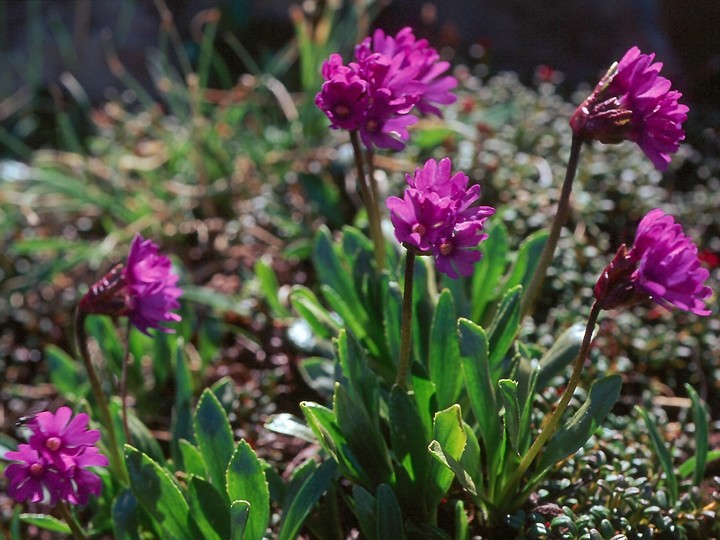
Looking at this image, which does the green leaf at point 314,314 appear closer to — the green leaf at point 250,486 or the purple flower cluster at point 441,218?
the green leaf at point 250,486

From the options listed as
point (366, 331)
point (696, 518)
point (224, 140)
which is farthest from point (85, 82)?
point (696, 518)

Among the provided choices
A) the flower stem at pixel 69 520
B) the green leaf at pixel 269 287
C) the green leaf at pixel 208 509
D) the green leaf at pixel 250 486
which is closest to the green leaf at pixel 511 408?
the green leaf at pixel 250 486

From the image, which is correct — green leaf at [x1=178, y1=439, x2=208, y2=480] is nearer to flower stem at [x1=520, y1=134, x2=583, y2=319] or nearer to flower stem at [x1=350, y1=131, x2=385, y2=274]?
flower stem at [x1=350, y1=131, x2=385, y2=274]

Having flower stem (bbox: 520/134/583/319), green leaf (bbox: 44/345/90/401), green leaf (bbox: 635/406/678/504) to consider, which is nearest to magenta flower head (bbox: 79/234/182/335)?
flower stem (bbox: 520/134/583/319)

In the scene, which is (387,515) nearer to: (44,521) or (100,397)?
(100,397)

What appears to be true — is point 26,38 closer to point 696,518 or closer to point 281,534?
point 281,534

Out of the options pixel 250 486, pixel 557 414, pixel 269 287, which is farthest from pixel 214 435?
pixel 269 287
